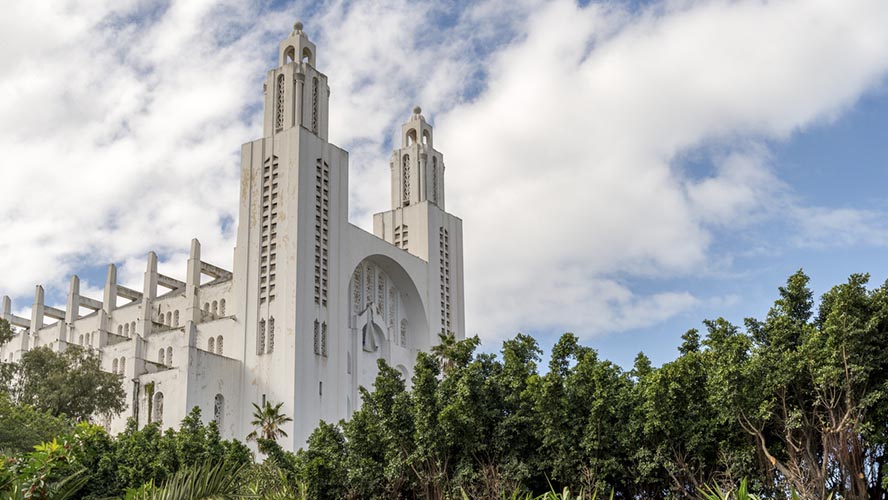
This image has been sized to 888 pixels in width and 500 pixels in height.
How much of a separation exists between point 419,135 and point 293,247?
53.8 ft

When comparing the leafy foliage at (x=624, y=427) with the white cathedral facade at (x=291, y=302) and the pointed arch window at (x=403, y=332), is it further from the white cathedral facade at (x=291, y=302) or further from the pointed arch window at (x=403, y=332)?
the pointed arch window at (x=403, y=332)

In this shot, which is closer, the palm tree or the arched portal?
the palm tree

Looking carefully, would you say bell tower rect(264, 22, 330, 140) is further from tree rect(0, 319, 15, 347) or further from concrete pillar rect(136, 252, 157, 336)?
tree rect(0, 319, 15, 347)

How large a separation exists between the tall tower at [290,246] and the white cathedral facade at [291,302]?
0.20 ft

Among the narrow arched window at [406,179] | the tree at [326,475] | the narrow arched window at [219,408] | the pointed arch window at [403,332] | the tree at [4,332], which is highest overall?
the narrow arched window at [406,179]

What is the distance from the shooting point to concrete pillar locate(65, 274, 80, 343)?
2266 inches

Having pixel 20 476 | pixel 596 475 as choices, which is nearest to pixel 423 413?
pixel 596 475

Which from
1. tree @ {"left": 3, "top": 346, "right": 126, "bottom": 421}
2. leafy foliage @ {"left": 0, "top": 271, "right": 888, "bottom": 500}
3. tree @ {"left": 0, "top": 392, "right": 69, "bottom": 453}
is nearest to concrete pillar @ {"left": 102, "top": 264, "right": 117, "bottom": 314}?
tree @ {"left": 3, "top": 346, "right": 126, "bottom": 421}

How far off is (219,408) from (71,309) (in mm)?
20763

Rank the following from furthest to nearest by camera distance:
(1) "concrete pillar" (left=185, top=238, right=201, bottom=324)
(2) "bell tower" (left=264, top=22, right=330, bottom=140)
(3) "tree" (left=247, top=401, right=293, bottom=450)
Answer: (1) "concrete pillar" (left=185, top=238, right=201, bottom=324) < (2) "bell tower" (left=264, top=22, right=330, bottom=140) < (3) "tree" (left=247, top=401, right=293, bottom=450)

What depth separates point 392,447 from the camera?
944 inches

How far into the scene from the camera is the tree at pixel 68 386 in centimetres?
4028

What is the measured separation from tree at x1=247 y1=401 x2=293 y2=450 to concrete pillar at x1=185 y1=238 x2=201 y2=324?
773 cm

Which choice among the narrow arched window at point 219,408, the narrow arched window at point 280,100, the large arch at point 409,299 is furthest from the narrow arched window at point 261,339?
the narrow arched window at point 280,100
